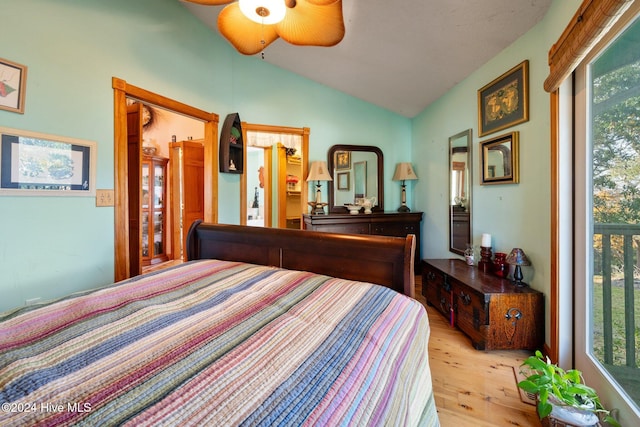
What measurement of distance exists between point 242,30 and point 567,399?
256 cm

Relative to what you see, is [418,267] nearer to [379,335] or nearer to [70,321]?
[379,335]

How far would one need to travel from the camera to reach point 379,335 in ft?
2.72

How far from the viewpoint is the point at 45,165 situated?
5.33 ft

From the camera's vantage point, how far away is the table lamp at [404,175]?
12.0 feet

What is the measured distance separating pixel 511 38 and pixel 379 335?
7.90 feet

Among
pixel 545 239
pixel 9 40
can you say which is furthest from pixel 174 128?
pixel 545 239

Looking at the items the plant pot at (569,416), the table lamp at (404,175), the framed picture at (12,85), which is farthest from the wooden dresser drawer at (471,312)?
the framed picture at (12,85)


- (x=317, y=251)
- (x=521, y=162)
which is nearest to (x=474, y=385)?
(x=317, y=251)

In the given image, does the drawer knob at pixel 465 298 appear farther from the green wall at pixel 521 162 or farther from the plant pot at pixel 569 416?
the plant pot at pixel 569 416

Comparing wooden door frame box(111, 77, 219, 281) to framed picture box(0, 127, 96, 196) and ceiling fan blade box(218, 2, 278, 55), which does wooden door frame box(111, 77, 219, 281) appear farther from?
ceiling fan blade box(218, 2, 278, 55)

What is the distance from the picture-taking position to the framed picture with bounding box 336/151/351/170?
3.65 meters

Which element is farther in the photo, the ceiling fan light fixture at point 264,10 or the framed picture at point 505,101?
the framed picture at point 505,101

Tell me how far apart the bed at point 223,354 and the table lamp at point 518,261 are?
117 cm

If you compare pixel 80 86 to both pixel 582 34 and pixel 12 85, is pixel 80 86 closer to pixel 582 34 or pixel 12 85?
pixel 12 85
